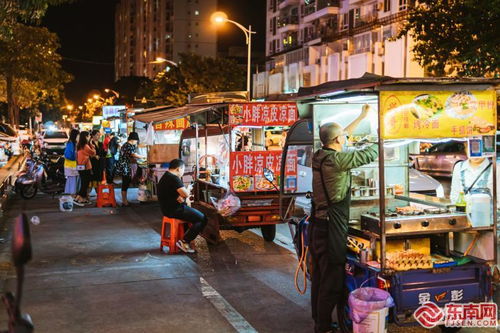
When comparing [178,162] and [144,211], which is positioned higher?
[178,162]

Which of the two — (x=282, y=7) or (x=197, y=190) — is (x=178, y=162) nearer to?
(x=197, y=190)

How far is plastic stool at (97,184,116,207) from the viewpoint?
14.4 meters

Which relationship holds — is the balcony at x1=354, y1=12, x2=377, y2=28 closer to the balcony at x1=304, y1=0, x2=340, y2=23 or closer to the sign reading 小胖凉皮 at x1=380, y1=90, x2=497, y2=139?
the balcony at x1=304, y1=0, x2=340, y2=23

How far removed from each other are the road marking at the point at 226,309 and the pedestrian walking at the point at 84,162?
26.6ft

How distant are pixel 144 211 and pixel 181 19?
10631 centimetres

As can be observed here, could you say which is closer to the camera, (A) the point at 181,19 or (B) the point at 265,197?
(B) the point at 265,197

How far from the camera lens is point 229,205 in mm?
9344

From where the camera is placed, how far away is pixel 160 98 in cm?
5769

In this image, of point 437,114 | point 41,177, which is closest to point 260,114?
point 437,114

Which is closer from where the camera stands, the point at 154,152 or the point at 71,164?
the point at 71,164

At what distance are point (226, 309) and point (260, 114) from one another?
4632mm

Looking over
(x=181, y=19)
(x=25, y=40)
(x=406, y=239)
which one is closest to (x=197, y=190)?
(x=406, y=239)

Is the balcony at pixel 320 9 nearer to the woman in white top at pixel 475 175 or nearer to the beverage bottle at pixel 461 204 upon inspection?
the woman in white top at pixel 475 175

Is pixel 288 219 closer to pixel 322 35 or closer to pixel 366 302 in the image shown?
pixel 366 302
